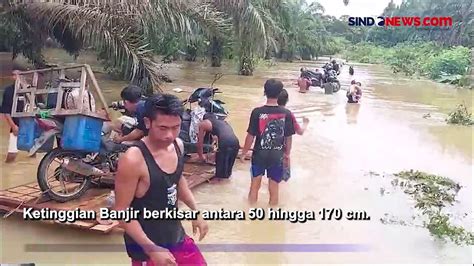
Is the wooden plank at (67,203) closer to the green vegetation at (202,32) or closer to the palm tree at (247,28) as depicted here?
the green vegetation at (202,32)

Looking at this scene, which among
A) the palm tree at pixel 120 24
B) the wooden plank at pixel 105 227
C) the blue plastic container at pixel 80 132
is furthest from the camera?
the palm tree at pixel 120 24

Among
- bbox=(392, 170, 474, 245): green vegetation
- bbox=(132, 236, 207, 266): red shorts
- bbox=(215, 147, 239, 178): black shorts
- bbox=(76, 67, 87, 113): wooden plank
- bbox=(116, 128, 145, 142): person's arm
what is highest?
bbox=(76, 67, 87, 113): wooden plank

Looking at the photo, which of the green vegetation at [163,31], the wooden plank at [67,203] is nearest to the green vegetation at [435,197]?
the green vegetation at [163,31]

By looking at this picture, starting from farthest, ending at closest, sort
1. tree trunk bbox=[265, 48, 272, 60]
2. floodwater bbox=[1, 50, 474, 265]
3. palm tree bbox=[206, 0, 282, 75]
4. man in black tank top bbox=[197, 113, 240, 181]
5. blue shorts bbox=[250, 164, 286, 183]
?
tree trunk bbox=[265, 48, 272, 60]
palm tree bbox=[206, 0, 282, 75]
man in black tank top bbox=[197, 113, 240, 181]
blue shorts bbox=[250, 164, 286, 183]
floodwater bbox=[1, 50, 474, 265]

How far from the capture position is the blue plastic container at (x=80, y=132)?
3393mm

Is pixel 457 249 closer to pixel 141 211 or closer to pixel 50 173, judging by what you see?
pixel 141 211

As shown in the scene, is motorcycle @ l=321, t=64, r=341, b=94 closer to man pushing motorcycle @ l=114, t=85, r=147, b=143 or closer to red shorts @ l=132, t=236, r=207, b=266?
man pushing motorcycle @ l=114, t=85, r=147, b=143

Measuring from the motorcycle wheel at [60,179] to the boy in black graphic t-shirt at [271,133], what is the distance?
1.21 meters

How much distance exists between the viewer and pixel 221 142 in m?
4.27

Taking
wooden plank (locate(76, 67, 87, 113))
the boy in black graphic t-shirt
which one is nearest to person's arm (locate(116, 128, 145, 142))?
wooden plank (locate(76, 67, 87, 113))

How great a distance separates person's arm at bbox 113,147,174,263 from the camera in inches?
77.2

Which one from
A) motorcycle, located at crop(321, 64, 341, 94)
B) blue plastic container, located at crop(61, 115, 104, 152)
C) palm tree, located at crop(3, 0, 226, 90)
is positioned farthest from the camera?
motorcycle, located at crop(321, 64, 341, 94)

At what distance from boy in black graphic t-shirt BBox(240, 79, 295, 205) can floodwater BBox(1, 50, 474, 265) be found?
36cm

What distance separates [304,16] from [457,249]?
126 inches
